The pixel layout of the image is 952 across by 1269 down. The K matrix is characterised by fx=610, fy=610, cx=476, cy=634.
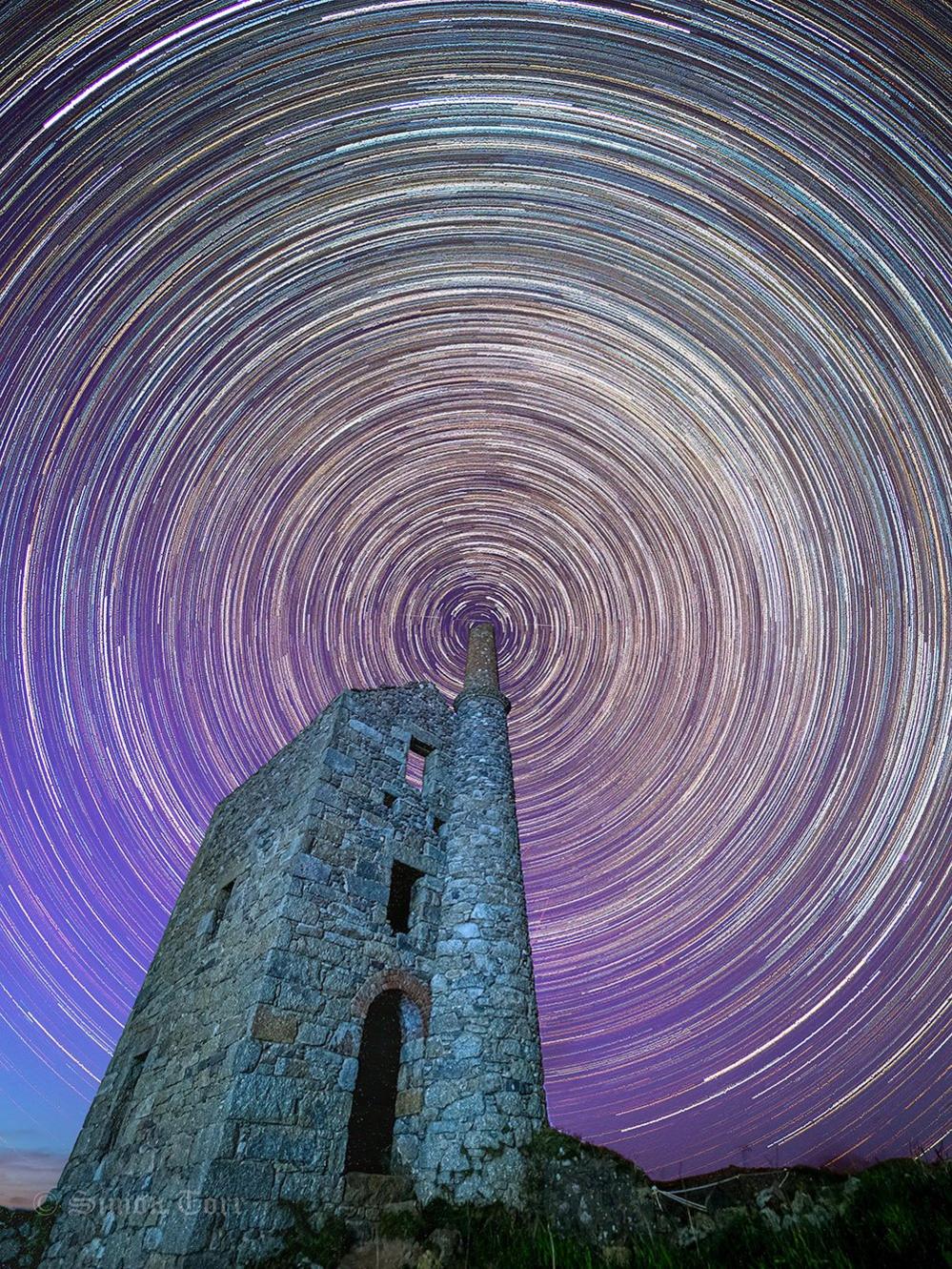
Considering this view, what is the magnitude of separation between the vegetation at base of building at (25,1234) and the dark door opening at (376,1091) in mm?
5325

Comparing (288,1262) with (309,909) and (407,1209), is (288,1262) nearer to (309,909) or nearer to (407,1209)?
(407,1209)

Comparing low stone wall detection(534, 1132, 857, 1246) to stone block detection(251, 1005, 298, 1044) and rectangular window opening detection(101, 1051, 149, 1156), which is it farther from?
rectangular window opening detection(101, 1051, 149, 1156)

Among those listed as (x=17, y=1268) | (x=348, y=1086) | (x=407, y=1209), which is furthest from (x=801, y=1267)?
(x=17, y=1268)

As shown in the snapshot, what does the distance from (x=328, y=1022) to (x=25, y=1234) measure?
11.2 meters

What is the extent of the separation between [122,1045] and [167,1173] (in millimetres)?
5285

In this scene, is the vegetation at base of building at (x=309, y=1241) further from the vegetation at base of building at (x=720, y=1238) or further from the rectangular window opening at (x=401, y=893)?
the rectangular window opening at (x=401, y=893)

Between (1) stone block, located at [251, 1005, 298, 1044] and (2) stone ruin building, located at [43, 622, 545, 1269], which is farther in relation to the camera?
(1) stone block, located at [251, 1005, 298, 1044]

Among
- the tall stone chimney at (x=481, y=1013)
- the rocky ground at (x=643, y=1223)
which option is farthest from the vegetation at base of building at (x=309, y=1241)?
the tall stone chimney at (x=481, y=1013)

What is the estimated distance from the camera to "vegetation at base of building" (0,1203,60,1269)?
10828 millimetres

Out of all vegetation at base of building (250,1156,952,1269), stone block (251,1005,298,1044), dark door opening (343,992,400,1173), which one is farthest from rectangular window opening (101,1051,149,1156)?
vegetation at base of building (250,1156,952,1269)

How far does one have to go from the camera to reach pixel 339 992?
8.81m

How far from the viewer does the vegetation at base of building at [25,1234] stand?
1083 cm

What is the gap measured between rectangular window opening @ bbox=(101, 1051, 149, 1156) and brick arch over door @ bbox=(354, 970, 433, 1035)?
455cm

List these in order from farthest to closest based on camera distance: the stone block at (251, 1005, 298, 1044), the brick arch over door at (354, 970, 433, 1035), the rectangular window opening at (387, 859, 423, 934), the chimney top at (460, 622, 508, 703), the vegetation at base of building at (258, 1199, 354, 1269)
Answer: the chimney top at (460, 622, 508, 703) < the rectangular window opening at (387, 859, 423, 934) < the brick arch over door at (354, 970, 433, 1035) < the stone block at (251, 1005, 298, 1044) < the vegetation at base of building at (258, 1199, 354, 1269)
